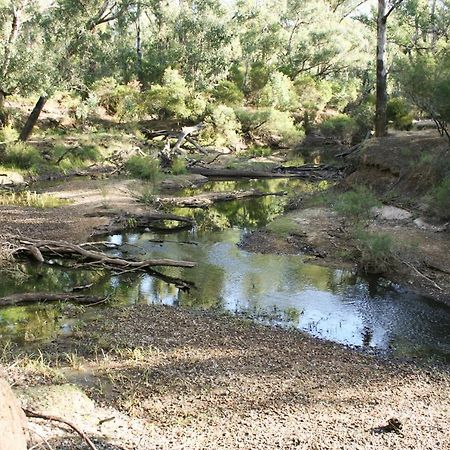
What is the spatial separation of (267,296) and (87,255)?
4599 millimetres

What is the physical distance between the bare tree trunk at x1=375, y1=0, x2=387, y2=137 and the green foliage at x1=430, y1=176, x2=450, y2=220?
24.1 feet

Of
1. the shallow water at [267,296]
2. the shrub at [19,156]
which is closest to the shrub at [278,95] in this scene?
the shrub at [19,156]

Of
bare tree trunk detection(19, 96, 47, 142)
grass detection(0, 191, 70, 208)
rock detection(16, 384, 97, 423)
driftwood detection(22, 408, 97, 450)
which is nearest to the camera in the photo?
driftwood detection(22, 408, 97, 450)

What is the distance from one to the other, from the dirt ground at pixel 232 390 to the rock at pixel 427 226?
8.42m

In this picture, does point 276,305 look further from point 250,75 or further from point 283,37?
point 283,37

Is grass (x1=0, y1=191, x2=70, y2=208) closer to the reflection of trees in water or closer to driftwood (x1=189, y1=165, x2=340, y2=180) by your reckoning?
driftwood (x1=189, y1=165, x2=340, y2=180)

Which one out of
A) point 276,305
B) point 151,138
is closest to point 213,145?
point 151,138

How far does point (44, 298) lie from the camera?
11656mm

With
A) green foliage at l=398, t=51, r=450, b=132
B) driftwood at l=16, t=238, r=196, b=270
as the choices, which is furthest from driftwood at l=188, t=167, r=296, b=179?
driftwood at l=16, t=238, r=196, b=270

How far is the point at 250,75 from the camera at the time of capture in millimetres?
45250

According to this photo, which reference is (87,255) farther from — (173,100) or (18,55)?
(173,100)

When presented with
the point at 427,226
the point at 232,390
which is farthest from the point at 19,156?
the point at 232,390

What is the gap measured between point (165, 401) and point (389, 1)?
22.1 metres

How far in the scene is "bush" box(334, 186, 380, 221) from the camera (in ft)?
63.4
